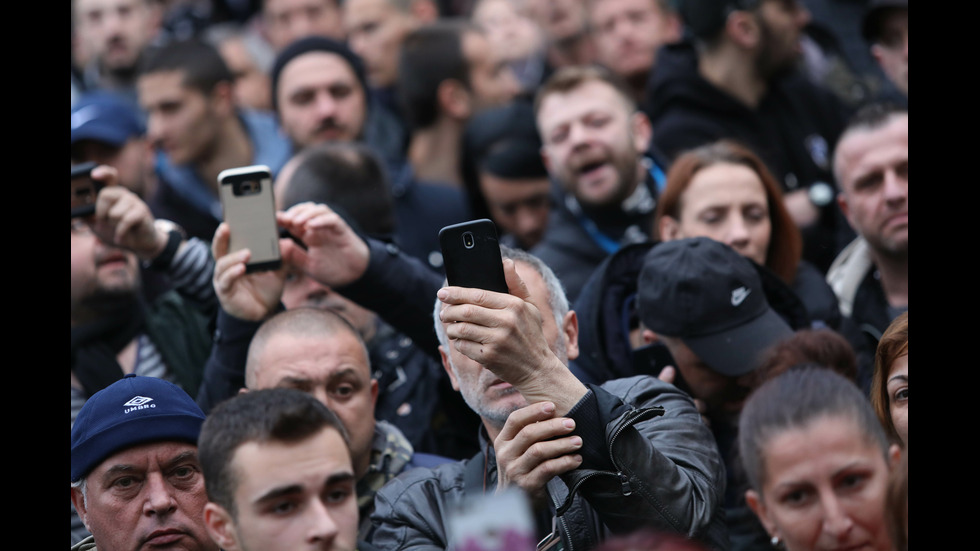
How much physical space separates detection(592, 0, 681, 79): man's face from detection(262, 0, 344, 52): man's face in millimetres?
2374

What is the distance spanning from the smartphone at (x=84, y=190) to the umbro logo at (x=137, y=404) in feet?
3.68

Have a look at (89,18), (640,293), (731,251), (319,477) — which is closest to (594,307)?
(640,293)

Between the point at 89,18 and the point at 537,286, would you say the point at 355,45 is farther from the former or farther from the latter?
the point at 537,286

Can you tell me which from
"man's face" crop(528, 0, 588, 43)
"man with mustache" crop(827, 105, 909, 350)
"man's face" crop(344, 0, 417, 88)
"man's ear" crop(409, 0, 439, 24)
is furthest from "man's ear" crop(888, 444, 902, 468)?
"man's ear" crop(409, 0, 439, 24)

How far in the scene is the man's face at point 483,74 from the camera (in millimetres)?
7688

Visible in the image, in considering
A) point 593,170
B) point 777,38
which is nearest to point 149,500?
point 593,170

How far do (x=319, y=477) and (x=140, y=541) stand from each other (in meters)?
0.93

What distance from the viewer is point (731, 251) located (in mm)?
4570

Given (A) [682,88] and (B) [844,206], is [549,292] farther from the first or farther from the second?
(A) [682,88]

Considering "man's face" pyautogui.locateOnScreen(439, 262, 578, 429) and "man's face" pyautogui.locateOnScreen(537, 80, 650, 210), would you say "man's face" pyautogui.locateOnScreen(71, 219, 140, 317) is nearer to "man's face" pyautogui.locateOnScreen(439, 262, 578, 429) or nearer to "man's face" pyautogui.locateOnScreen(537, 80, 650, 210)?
"man's face" pyautogui.locateOnScreen(439, 262, 578, 429)

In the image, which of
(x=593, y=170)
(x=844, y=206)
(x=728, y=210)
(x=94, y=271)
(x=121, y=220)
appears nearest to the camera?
(x=121, y=220)

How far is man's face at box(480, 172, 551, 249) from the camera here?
681cm

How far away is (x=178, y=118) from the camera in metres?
7.47

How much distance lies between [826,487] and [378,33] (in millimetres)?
6655
